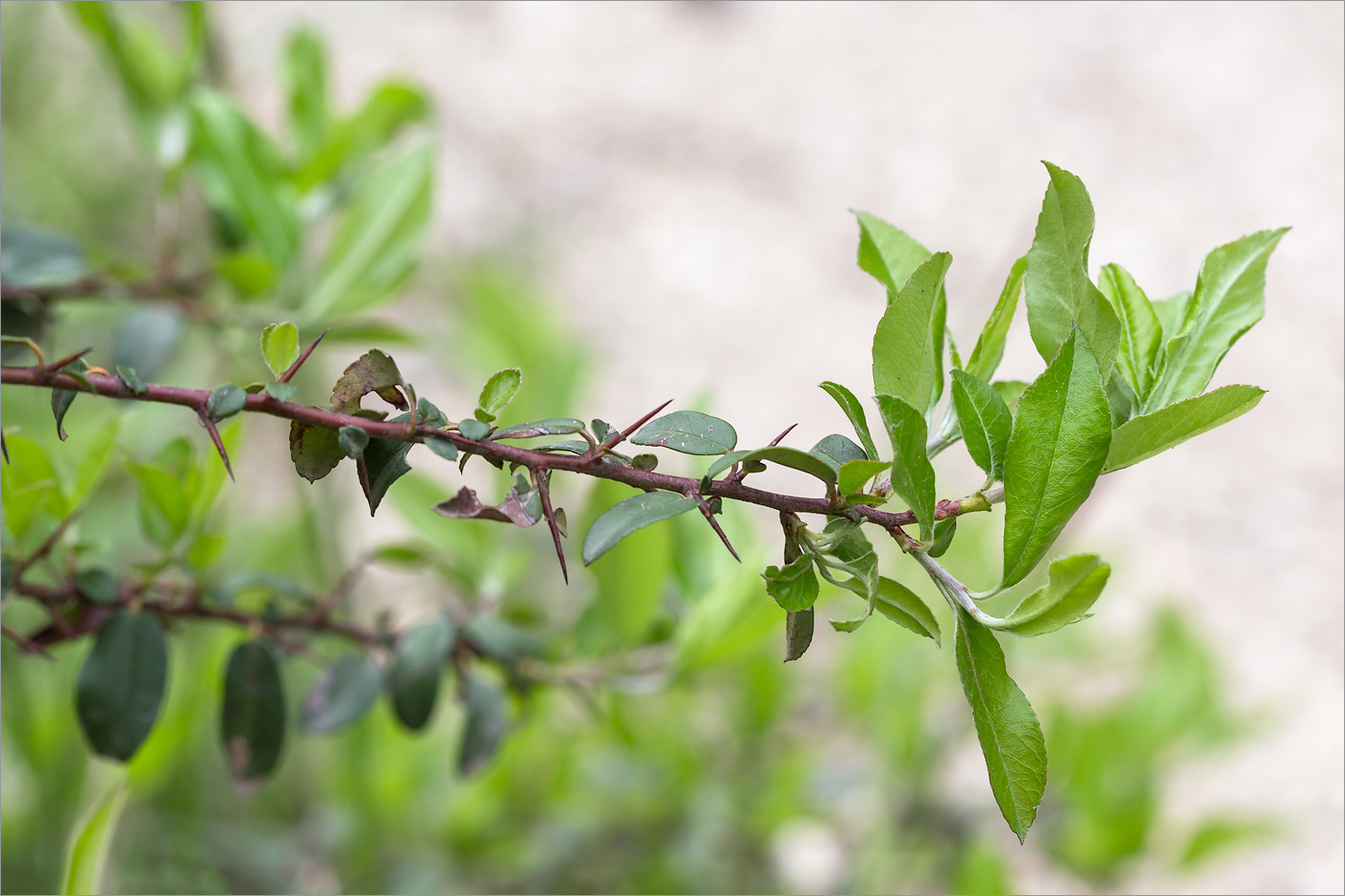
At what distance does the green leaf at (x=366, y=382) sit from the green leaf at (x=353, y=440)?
0.04 feet

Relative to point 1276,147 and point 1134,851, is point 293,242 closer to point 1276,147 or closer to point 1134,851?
point 1134,851

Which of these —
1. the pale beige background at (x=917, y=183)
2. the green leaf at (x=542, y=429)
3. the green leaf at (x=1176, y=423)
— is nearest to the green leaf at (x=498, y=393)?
the green leaf at (x=542, y=429)

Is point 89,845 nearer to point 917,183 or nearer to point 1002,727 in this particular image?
point 1002,727

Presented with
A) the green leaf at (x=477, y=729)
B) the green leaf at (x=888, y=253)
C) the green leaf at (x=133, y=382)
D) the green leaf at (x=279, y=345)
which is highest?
the green leaf at (x=888, y=253)

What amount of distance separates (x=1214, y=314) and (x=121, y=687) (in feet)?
0.93

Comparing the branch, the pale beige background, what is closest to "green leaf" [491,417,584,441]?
the branch

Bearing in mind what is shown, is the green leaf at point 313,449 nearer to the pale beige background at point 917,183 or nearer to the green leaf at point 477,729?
the green leaf at point 477,729

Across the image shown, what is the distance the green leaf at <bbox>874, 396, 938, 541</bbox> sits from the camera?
170 millimetres

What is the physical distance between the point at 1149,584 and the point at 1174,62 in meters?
0.72

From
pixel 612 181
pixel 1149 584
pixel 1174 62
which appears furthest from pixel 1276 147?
pixel 612 181

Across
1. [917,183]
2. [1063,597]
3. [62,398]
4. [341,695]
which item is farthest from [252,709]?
[917,183]

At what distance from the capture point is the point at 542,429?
20 centimetres

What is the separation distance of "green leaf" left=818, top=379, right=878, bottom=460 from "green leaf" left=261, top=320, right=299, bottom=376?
10 centimetres

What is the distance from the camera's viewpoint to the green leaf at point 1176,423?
18 centimetres
